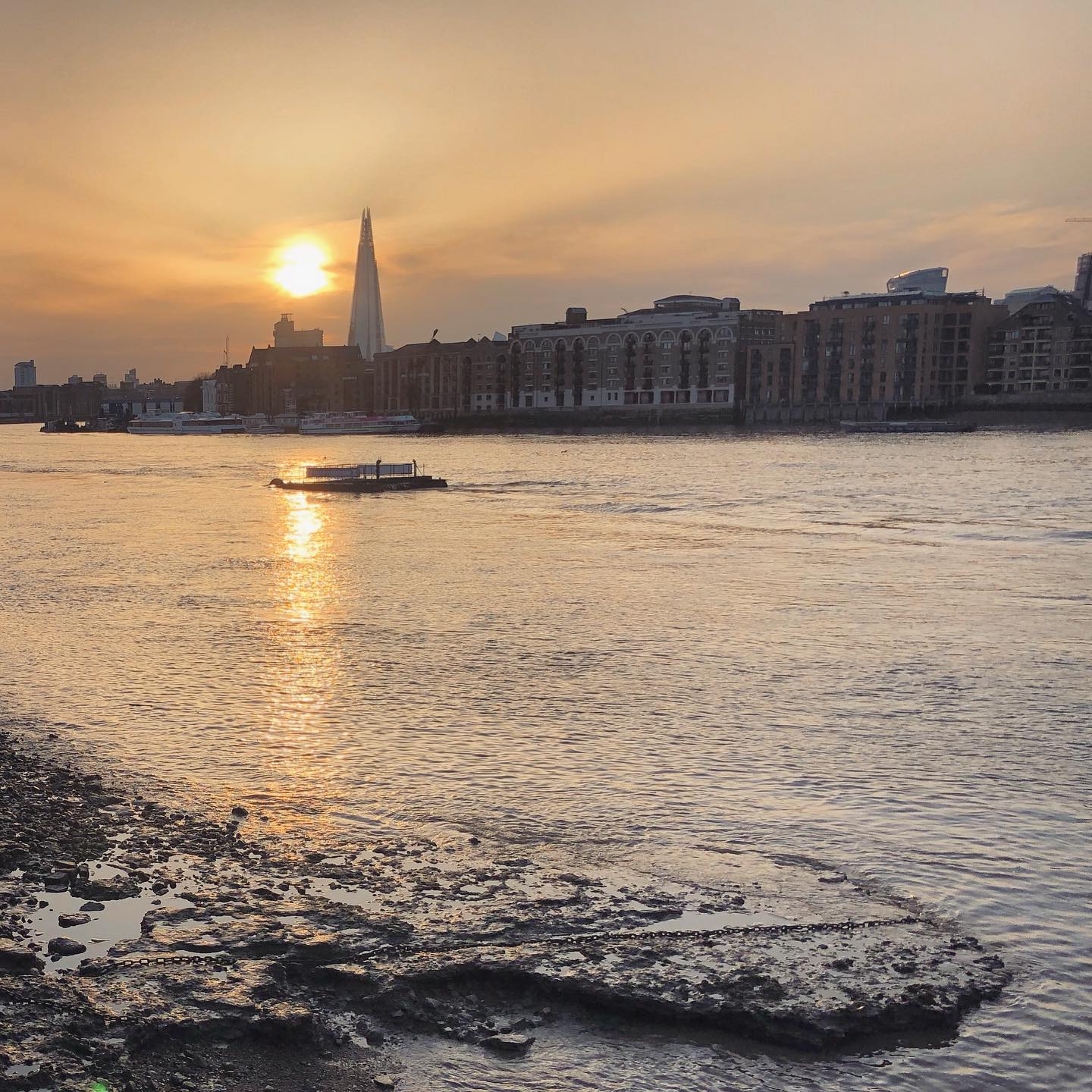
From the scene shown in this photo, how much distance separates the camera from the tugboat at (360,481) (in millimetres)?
42938

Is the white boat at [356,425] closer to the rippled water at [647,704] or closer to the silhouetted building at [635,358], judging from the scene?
the silhouetted building at [635,358]

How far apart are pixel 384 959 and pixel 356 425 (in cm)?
16745

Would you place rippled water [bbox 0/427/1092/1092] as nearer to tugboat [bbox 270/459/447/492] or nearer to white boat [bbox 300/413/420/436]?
tugboat [bbox 270/459/447/492]

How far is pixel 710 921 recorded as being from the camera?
590 cm

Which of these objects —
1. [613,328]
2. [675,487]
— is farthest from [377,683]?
[613,328]

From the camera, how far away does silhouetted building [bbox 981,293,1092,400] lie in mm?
151500

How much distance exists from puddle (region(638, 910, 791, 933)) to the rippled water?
637mm

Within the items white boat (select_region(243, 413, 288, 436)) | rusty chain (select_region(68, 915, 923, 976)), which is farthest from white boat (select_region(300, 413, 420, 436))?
rusty chain (select_region(68, 915, 923, 976))

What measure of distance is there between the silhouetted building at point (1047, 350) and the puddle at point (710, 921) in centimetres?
15944

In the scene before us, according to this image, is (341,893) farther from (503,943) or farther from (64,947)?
(64,947)

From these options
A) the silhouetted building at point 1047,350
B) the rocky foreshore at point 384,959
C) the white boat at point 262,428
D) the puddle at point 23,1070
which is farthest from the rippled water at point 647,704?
the white boat at point 262,428

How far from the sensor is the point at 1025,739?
915 cm

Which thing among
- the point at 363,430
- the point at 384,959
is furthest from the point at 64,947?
the point at 363,430

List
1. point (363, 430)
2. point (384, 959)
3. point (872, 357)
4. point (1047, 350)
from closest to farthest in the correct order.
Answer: point (384, 959)
point (1047, 350)
point (872, 357)
point (363, 430)
